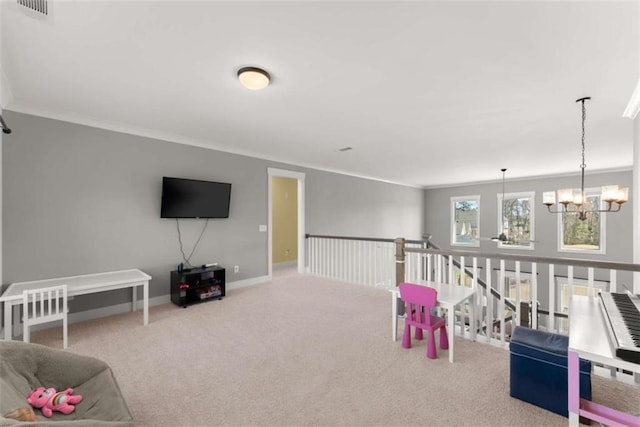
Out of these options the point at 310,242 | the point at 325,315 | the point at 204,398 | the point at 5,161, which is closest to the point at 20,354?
the point at 204,398

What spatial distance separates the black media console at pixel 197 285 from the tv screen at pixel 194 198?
2.81 ft

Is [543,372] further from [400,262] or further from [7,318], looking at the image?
[7,318]

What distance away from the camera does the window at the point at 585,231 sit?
7.07 metres

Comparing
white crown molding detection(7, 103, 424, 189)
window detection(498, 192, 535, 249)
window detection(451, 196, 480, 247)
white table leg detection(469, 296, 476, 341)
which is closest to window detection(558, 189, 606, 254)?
window detection(498, 192, 535, 249)

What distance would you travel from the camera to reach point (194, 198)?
430 centimetres

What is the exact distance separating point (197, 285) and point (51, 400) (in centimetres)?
250

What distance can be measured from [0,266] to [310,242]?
4.51 m

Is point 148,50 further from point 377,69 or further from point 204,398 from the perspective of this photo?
point 204,398

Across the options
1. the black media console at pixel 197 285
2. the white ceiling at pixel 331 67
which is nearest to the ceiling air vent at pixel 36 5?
the white ceiling at pixel 331 67

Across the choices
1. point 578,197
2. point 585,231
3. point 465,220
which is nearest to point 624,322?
point 578,197

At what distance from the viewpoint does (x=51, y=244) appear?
128 inches

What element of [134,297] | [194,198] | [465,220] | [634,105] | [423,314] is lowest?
[134,297]

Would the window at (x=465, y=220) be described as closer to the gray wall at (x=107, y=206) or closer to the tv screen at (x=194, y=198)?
the gray wall at (x=107, y=206)

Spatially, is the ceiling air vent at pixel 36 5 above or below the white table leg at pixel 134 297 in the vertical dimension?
above
